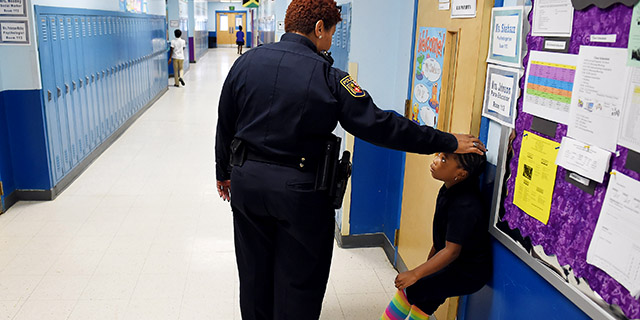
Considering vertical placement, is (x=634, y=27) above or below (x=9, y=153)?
above

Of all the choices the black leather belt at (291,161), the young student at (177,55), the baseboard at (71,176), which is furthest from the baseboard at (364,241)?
the young student at (177,55)

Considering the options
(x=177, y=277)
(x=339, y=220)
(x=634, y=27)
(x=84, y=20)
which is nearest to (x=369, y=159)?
(x=339, y=220)

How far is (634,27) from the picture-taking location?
46.0 inches

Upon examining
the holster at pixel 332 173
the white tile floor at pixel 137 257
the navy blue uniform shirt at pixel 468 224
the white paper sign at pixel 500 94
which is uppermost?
the white paper sign at pixel 500 94

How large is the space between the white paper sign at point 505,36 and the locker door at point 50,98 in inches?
146

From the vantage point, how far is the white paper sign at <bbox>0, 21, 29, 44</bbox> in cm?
391

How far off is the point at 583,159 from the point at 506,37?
59 cm

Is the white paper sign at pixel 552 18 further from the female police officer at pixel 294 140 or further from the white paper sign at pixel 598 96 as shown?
the female police officer at pixel 294 140

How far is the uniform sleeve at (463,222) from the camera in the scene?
1872mm

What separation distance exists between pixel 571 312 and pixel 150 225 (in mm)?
3131

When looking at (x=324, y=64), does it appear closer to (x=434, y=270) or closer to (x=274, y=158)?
(x=274, y=158)

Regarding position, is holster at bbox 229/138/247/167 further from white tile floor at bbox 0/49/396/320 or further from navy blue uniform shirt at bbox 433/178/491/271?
white tile floor at bbox 0/49/396/320

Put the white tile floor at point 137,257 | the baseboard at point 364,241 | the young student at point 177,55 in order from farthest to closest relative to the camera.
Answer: the young student at point 177,55 → the baseboard at point 364,241 → the white tile floor at point 137,257

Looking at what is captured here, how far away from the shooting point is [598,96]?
4.26 ft
